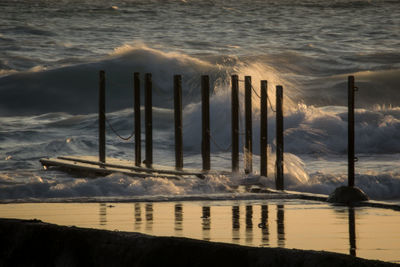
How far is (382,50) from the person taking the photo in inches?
2397

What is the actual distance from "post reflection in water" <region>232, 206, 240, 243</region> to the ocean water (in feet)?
9.15

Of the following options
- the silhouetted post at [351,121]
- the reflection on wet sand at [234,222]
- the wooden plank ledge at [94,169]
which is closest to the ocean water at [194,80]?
the wooden plank ledge at [94,169]

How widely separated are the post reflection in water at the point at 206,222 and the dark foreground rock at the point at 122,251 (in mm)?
2003

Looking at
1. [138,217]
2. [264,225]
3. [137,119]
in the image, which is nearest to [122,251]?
[264,225]

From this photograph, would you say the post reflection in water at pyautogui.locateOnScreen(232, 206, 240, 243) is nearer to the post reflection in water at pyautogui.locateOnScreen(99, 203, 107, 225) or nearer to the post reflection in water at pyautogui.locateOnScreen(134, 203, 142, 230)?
the post reflection in water at pyautogui.locateOnScreen(134, 203, 142, 230)

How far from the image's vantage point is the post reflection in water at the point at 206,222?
30.7 feet

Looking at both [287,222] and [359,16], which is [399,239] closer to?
[287,222]

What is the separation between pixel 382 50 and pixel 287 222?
5191cm

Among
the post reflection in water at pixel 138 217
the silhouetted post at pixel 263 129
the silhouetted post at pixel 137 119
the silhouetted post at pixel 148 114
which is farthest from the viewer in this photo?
the silhouetted post at pixel 137 119

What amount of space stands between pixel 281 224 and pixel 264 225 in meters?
0.21

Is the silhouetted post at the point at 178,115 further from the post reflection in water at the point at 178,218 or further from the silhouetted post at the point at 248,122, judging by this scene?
the post reflection in water at the point at 178,218

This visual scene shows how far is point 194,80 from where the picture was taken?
49625mm

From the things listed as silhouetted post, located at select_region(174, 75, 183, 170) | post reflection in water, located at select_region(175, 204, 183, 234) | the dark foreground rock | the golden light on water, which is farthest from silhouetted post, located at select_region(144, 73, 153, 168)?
the dark foreground rock

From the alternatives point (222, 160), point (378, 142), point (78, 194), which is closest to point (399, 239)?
point (78, 194)
